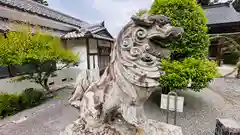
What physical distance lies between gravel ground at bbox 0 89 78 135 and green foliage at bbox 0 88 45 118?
309 mm

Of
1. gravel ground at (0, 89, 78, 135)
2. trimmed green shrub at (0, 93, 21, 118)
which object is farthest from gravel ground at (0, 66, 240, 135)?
trimmed green shrub at (0, 93, 21, 118)

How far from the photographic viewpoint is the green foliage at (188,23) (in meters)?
3.90

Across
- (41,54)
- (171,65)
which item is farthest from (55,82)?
(171,65)

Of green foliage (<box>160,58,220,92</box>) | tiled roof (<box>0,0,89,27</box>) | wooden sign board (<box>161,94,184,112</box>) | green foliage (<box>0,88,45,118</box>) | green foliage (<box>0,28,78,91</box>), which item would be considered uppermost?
tiled roof (<box>0,0,89,27</box>)

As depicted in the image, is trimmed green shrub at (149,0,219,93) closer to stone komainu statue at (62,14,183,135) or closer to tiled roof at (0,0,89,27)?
stone komainu statue at (62,14,183,135)

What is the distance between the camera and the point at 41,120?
4.15 m

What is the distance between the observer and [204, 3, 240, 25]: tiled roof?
9810mm

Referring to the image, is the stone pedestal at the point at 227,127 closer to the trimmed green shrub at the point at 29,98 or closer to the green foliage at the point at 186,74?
the green foliage at the point at 186,74

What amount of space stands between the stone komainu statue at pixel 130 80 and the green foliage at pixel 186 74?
6.55 ft

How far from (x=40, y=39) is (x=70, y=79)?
4207 millimetres

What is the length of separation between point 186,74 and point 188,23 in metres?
1.48

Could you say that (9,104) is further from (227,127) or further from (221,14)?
(221,14)

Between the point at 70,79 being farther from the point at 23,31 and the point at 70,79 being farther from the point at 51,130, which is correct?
the point at 51,130

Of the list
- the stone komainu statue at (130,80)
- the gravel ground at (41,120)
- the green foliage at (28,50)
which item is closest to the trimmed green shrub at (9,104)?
the gravel ground at (41,120)
